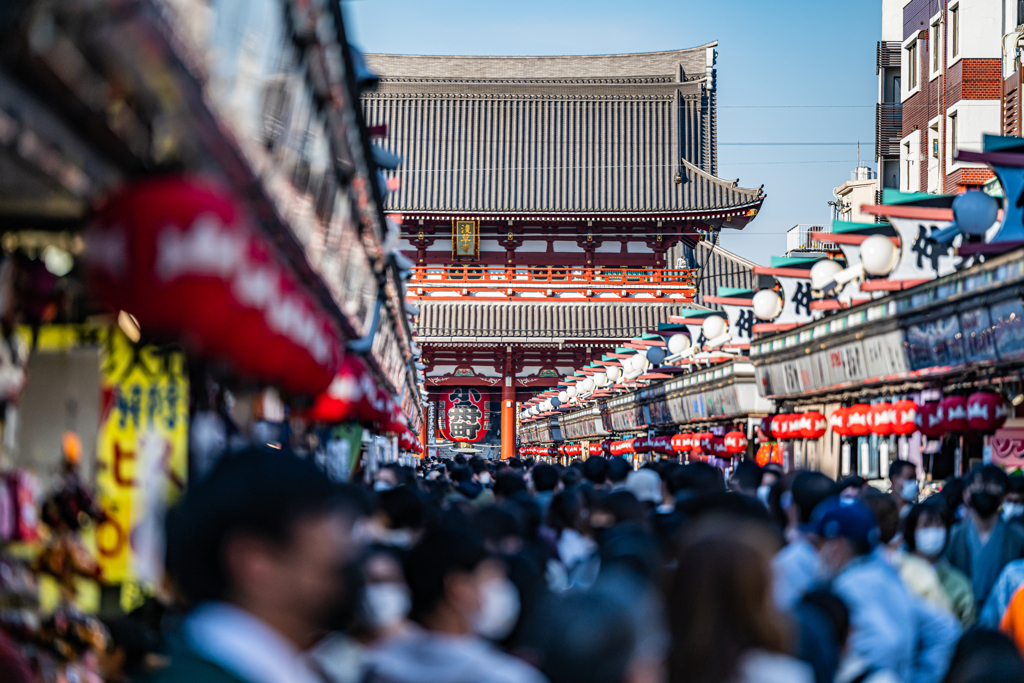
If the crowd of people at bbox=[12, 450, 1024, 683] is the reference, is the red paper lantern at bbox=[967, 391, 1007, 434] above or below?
Result: above

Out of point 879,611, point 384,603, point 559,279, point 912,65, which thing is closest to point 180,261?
point 384,603

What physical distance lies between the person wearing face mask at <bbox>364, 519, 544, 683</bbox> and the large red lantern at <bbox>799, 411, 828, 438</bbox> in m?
12.5

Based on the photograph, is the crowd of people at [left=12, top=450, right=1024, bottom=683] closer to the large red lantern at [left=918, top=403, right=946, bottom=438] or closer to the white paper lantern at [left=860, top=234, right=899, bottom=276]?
the large red lantern at [left=918, top=403, right=946, bottom=438]

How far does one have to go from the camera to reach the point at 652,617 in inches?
115

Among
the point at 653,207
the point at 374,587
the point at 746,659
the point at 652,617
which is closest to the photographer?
the point at 746,659

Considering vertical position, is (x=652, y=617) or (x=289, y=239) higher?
(x=289, y=239)

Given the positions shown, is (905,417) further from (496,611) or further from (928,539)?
(496,611)

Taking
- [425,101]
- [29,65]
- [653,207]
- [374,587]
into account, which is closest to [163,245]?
[29,65]

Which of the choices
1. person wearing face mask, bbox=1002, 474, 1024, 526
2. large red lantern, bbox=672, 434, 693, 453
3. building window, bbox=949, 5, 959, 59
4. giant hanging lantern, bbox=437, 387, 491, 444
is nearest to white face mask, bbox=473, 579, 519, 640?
person wearing face mask, bbox=1002, 474, 1024, 526

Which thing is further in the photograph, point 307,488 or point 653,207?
point 653,207

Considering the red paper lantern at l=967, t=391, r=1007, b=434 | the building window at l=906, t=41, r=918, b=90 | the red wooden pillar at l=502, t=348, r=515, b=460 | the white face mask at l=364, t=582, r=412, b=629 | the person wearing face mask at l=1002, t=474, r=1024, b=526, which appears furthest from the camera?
the red wooden pillar at l=502, t=348, r=515, b=460

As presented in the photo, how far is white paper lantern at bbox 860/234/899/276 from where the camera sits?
12.1 m

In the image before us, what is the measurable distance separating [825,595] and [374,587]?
60.3 inches

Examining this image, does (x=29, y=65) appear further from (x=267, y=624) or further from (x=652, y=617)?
(x=652, y=617)
